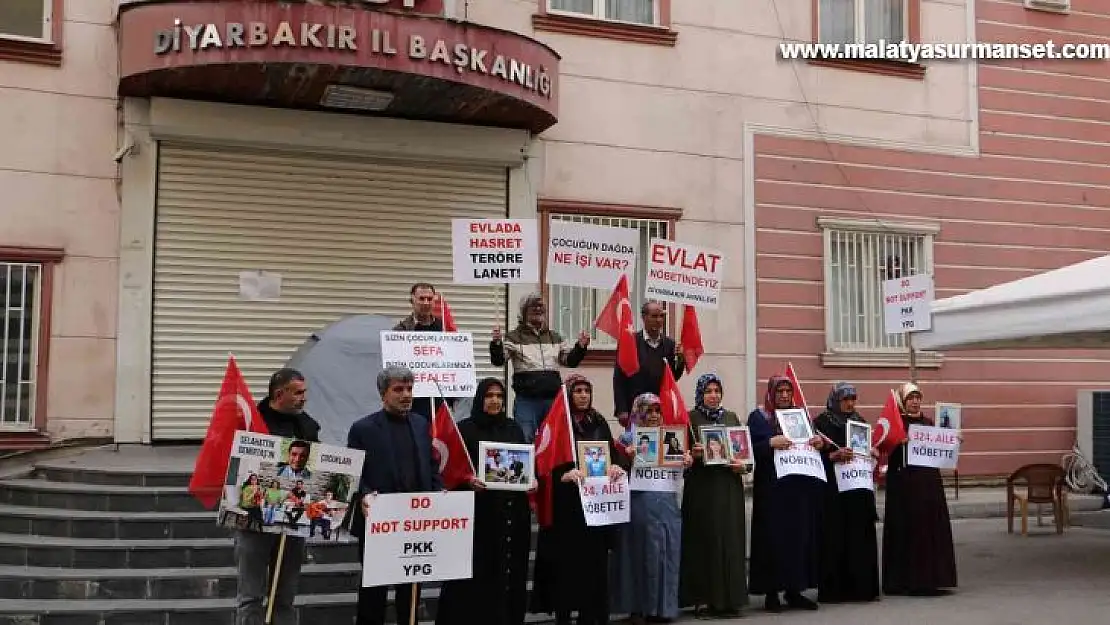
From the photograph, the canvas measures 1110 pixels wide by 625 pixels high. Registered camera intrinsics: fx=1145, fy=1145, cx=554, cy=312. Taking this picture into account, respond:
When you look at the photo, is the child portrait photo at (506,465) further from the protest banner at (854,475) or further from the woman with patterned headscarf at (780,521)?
the protest banner at (854,475)

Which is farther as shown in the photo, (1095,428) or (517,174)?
(1095,428)

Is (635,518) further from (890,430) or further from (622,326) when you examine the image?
(890,430)

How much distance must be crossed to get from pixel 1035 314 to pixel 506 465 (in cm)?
→ 555

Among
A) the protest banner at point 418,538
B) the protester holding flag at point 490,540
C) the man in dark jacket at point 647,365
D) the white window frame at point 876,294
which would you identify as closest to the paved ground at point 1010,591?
the protester holding flag at point 490,540

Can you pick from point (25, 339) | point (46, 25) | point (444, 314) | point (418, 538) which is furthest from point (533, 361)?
point (46, 25)

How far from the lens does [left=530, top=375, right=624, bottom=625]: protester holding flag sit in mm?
7926

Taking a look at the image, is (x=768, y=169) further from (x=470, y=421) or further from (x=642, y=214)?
(x=470, y=421)

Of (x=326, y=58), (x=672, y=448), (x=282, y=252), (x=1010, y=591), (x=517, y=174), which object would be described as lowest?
(x=1010, y=591)

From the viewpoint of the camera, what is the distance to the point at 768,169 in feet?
47.6

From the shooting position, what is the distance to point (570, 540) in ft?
26.2

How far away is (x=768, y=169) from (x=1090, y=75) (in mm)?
5543

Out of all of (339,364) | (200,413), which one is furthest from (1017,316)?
(200,413)

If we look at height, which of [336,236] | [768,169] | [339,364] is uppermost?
[768,169]

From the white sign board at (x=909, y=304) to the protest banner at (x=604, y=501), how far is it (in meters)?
5.25
